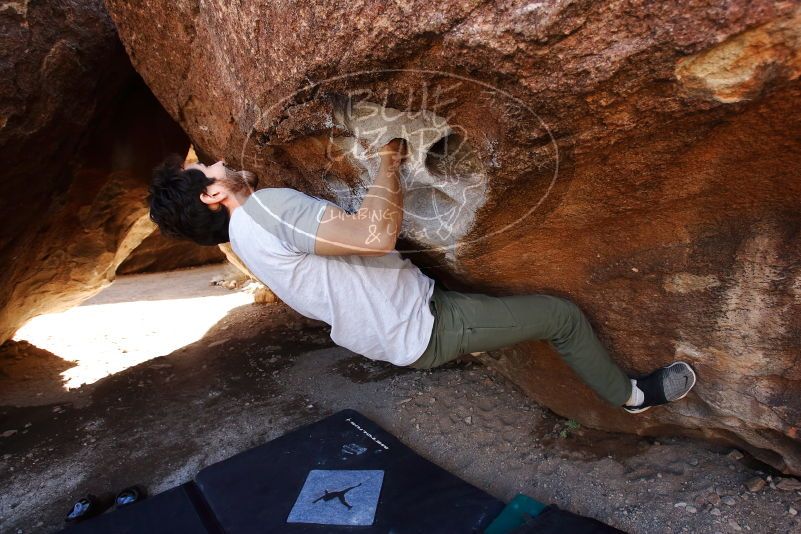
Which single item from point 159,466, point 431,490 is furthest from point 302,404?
point 431,490

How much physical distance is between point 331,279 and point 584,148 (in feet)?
2.79

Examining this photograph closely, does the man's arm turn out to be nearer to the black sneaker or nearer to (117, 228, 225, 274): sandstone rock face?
the black sneaker

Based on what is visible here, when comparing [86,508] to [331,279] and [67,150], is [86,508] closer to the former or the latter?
[331,279]

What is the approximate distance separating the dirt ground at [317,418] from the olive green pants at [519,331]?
38 centimetres

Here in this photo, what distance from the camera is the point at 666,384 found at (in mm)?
1914

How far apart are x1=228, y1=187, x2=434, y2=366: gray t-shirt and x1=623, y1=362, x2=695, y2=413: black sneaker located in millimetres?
904

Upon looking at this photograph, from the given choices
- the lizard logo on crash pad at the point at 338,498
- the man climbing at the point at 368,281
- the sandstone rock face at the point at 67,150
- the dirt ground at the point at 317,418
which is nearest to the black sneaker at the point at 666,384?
the man climbing at the point at 368,281

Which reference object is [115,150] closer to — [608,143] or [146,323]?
[146,323]

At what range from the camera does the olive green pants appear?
1.80 m

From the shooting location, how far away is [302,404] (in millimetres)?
2959

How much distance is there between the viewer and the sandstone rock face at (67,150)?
2.55 m

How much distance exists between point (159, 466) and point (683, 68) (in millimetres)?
2711

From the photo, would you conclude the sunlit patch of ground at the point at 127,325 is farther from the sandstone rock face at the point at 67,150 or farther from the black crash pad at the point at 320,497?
the black crash pad at the point at 320,497

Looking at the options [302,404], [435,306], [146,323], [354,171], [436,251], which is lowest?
[146,323]
